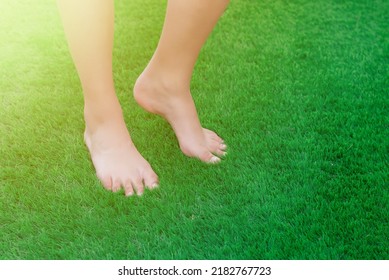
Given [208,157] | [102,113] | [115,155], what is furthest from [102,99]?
[208,157]

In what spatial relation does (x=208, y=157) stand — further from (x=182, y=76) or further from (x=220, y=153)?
(x=182, y=76)

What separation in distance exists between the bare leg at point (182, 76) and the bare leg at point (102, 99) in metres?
0.15

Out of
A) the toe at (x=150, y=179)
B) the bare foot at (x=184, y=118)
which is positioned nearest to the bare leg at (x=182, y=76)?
the bare foot at (x=184, y=118)

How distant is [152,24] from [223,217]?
1.20m

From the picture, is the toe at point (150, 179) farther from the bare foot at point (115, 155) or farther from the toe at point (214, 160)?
the toe at point (214, 160)

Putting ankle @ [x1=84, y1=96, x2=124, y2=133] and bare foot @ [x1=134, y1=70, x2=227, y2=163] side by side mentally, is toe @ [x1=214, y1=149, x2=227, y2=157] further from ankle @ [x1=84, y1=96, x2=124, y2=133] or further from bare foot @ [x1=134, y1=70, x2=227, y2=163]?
ankle @ [x1=84, y1=96, x2=124, y2=133]

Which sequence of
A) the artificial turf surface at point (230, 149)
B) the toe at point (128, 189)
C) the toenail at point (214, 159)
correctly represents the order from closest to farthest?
the artificial turf surface at point (230, 149)
the toe at point (128, 189)
the toenail at point (214, 159)

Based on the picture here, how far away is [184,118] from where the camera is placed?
5.90ft

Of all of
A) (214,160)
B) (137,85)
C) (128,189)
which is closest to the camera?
(128,189)

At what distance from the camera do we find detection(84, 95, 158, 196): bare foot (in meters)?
1.66

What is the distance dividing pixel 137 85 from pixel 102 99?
231 millimetres

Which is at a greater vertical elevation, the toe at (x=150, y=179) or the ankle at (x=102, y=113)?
the ankle at (x=102, y=113)

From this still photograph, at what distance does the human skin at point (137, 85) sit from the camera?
1567 millimetres
